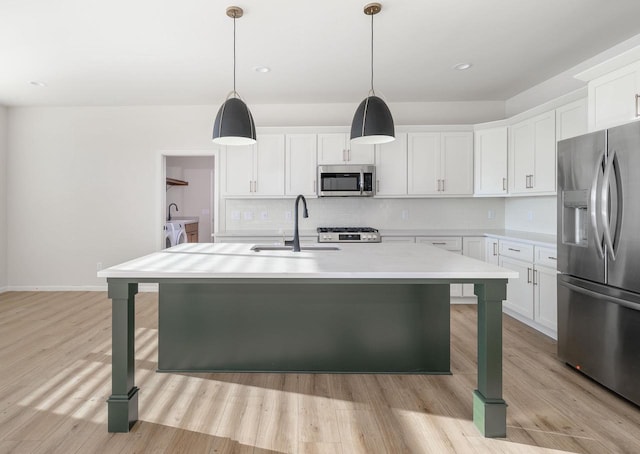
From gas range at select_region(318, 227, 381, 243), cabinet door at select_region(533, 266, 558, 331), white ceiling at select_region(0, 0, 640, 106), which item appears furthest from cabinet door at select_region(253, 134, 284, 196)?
cabinet door at select_region(533, 266, 558, 331)

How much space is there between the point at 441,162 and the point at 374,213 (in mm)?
1112

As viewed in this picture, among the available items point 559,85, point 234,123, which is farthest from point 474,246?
point 234,123

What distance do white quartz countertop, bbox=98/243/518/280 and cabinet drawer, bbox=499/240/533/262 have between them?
1.65 meters

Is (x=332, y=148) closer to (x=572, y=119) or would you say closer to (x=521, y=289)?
(x=572, y=119)

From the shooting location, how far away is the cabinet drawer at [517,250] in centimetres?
361

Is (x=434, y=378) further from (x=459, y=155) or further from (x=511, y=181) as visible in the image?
(x=459, y=155)

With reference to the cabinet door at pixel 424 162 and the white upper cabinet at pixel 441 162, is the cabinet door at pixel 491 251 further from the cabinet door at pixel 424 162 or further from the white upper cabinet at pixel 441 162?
the cabinet door at pixel 424 162

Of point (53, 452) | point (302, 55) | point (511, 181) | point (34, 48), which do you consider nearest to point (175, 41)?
point (302, 55)

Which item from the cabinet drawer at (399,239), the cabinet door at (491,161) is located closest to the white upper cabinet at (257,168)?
the cabinet drawer at (399,239)

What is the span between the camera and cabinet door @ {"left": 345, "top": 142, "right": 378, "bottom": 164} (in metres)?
4.71

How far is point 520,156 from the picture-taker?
4.13 m

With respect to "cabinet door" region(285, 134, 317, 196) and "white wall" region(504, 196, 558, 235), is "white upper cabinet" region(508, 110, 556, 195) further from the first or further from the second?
"cabinet door" region(285, 134, 317, 196)

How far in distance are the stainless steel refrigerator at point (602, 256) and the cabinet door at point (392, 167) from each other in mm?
2109

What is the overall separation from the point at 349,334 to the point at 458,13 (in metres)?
2.55
